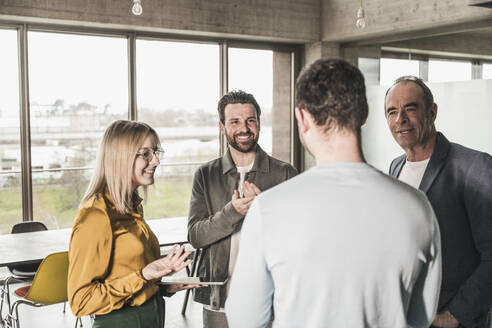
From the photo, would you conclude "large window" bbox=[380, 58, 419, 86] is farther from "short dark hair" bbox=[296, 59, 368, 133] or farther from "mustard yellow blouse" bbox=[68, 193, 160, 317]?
"short dark hair" bbox=[296, 59, 368, 133]

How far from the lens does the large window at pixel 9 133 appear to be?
611 cm

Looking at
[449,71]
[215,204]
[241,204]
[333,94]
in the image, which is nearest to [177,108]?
[449,71]

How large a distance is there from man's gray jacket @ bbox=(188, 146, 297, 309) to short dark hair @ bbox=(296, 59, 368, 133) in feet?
4.02

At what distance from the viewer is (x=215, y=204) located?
2590 millimetres

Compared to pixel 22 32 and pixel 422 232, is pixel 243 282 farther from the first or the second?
pixel 22 32

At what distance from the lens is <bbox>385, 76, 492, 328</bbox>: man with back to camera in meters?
1.90

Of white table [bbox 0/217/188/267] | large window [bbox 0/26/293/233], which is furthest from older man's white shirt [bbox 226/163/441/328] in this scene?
large window [bbox 0/26/293/233]

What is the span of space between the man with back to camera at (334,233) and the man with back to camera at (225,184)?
1178 millimetres

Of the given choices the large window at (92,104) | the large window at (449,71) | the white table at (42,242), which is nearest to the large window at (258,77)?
the large window at (92,104)

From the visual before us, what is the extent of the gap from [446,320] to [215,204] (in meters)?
1.14

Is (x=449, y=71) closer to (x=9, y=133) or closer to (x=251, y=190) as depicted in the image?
(x=251, y=190)

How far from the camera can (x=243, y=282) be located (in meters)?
1.28

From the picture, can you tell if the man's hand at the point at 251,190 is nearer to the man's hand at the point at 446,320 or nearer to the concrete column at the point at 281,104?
the man's hand at the point at 446,320

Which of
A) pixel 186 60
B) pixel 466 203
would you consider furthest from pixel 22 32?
pixel 466 203
